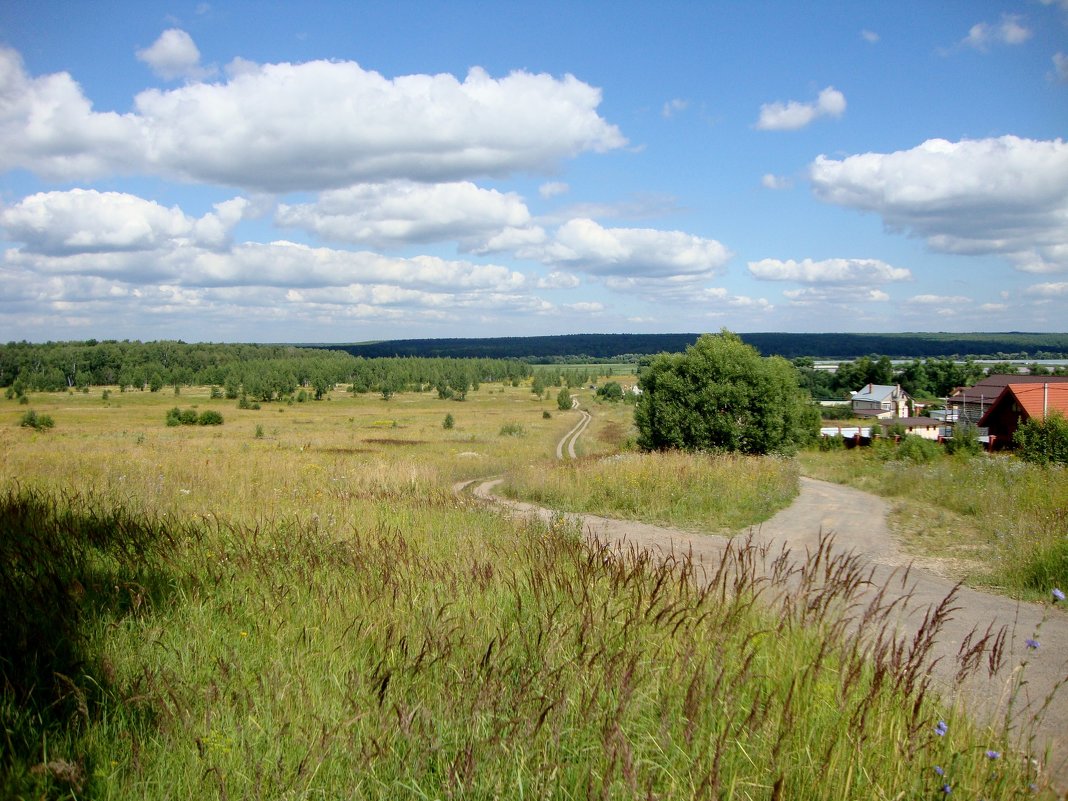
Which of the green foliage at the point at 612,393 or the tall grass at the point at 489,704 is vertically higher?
the tall grass at the point at 489,704

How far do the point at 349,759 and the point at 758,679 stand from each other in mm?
1965

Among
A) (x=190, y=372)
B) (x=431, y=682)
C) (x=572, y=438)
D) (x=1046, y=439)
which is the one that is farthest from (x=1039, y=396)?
(x=190, y=372)

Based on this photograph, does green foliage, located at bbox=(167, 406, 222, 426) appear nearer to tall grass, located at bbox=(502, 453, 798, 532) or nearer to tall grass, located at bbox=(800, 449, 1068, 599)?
tall grass, located at bbox=(502, 453, 798, 532)

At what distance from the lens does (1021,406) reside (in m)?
38.7

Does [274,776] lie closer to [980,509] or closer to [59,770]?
[59,770]

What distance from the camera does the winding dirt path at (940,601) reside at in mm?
3770

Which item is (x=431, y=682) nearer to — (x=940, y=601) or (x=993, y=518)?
(x=940, y=601)

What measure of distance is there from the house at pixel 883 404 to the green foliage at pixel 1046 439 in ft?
313

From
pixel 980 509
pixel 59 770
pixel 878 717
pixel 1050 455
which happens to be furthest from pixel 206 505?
pixel 1050 455

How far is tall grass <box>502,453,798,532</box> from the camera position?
13.6 meters

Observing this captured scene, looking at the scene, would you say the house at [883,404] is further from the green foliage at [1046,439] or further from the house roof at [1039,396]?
the green foliage at [1046,439]

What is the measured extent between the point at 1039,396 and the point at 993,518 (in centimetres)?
3341

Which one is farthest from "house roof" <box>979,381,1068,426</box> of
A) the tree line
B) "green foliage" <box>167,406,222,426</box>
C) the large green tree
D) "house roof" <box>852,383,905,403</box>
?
the tree line

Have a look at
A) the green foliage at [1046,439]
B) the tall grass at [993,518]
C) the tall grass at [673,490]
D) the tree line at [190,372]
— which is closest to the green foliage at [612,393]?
the tree line at [190,372]
